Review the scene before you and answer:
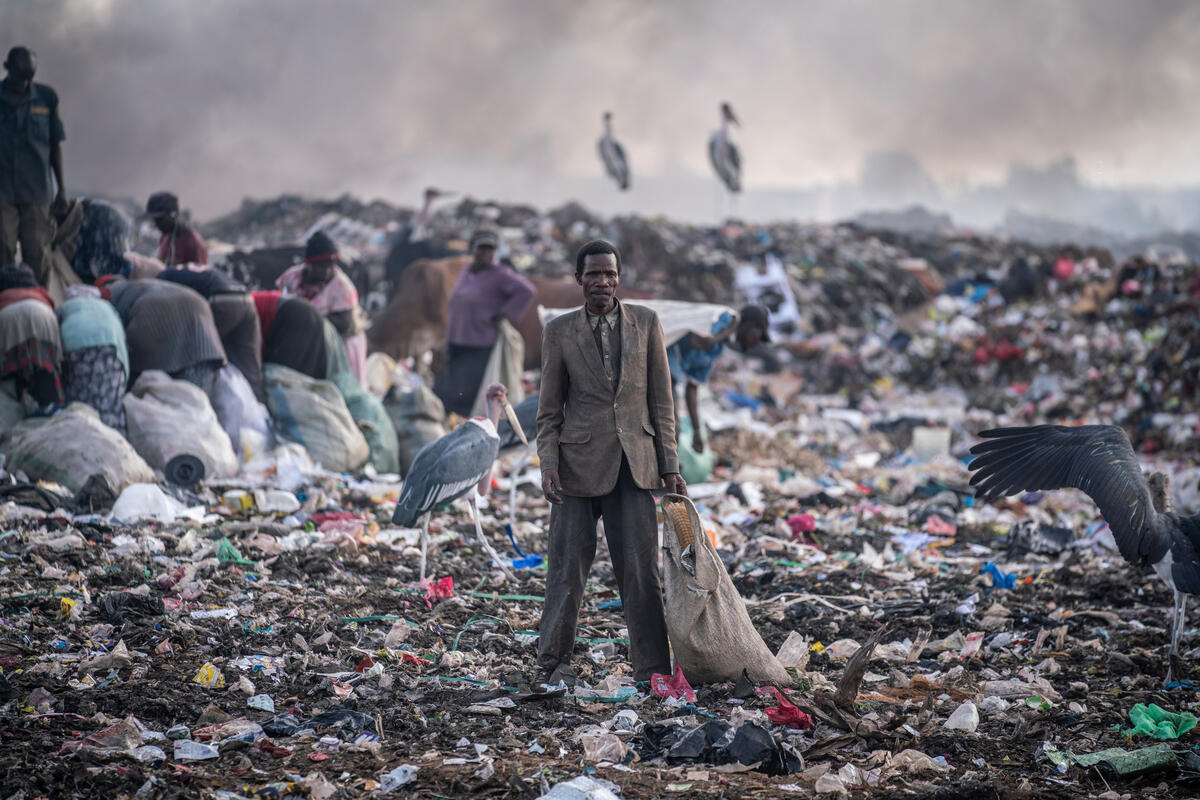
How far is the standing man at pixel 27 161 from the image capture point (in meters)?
6.69

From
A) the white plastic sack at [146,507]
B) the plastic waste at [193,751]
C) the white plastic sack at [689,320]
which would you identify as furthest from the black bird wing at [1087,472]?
the white plastic sack at [146,507]

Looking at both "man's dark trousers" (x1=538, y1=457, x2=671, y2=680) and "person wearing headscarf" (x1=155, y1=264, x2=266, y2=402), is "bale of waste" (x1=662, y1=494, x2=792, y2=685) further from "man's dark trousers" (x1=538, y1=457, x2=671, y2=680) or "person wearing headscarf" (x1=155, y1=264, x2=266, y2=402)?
"person wearing headscarf" (x1=155, y1=264, x2=266, y2=402)

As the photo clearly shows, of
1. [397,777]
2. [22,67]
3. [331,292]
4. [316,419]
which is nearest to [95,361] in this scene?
[316,419]

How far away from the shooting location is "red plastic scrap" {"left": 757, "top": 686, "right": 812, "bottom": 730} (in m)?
3.02

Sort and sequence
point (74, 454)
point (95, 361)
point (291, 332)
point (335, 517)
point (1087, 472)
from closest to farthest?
1. point (1087, 472)
2. point (74, 454)
3. point (335, 517)
4. point (95, 361)
5. point (291, 332)

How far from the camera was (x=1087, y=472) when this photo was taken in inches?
150

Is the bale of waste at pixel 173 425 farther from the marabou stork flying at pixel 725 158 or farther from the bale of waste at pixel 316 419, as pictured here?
the marabou stork flying at pixel 725 158

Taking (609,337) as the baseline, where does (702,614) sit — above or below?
below

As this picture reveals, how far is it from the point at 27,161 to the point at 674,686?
19.9 ft

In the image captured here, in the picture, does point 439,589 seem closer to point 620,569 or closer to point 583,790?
point 620,569

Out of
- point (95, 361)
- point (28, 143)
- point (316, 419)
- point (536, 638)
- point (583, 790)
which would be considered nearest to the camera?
→ point (583, 790)

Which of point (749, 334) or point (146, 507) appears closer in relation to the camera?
point (146, 507)

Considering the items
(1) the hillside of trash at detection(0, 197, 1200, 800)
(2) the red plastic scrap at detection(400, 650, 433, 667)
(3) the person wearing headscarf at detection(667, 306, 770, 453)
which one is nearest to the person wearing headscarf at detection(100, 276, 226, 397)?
(1) the hillside of trash at detection(0, 197, 1200, 800)

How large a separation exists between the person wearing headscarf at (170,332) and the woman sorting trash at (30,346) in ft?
1.63
